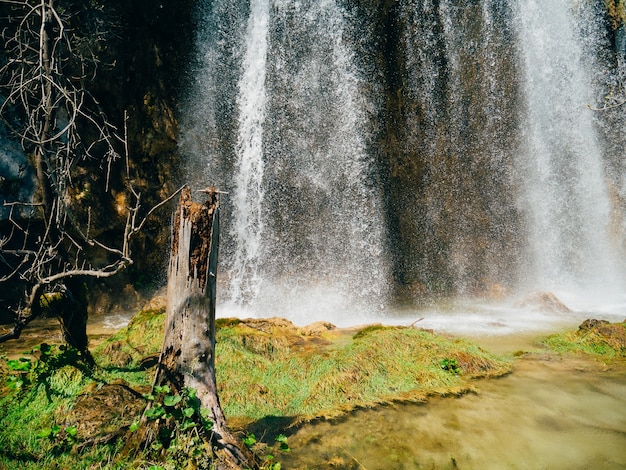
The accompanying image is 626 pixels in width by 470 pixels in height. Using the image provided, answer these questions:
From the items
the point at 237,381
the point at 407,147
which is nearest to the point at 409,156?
the point at 407,147

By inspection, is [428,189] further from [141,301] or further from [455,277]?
[141,301]

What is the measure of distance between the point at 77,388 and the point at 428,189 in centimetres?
1325

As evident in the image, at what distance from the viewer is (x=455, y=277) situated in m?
14.7

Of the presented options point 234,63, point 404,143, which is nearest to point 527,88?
point 404,143

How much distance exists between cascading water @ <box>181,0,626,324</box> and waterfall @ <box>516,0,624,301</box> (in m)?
0.05

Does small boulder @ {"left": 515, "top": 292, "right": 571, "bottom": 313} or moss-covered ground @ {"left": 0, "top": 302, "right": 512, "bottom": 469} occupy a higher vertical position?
small boulder @ {"left": 515, "top": 292, "right": 571, "bottom": 313}

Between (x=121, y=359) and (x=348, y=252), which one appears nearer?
(x=121, y=359)

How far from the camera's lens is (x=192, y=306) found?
9.64ft

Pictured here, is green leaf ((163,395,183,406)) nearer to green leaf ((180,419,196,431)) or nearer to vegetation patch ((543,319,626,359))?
green leaf ((180,419,196,431))

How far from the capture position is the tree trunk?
9.38ft

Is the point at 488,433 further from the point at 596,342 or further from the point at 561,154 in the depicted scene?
the point at 561,154

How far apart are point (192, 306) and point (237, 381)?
1900 millimetres

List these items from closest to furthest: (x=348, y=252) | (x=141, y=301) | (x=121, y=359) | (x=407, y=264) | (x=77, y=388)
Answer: (x=77, y=388) < (x=121, y=359) < (x=141, y=301) < (x=348, y=252) < (x=407, y=264)

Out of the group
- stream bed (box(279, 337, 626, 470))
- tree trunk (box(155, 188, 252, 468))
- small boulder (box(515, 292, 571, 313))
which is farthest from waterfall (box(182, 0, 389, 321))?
tree trunk (box(155, 188, 252, 468))
